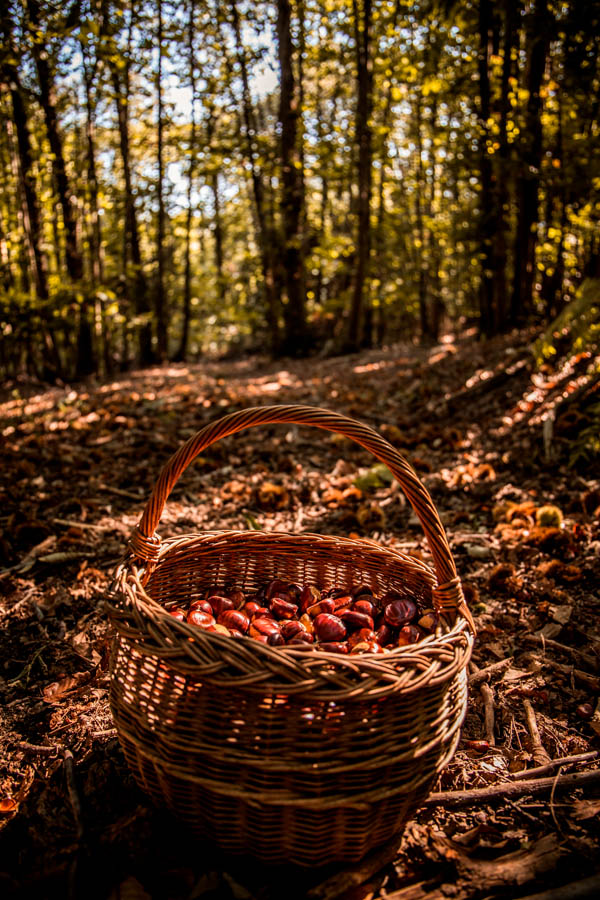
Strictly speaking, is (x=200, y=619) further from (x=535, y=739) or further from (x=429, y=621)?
(x=535, y=739)

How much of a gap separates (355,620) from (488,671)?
0.74 meters

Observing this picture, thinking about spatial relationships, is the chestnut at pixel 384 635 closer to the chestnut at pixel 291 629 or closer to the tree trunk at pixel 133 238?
the chestnut at pixel 291 629

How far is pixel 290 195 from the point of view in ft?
27.9

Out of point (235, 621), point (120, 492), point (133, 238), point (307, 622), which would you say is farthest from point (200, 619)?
point (133, 238)

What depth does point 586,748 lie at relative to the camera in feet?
5.55

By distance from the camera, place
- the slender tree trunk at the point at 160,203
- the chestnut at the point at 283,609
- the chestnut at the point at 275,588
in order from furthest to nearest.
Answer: the slender tree trunk at the point at 160,203 < the chestnut at the point at 275,588 < the chestnut at the point at 283,609

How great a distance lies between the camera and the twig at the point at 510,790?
149 centimetres

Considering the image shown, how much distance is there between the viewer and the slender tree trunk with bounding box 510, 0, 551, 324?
5254 mm

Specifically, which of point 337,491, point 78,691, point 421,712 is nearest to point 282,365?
point 337,491

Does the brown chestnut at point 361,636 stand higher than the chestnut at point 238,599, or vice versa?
the brown chestnut at point 361,636

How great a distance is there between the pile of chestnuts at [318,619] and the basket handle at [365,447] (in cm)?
12

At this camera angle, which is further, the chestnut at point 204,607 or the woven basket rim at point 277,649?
the chestnut at point 204,607

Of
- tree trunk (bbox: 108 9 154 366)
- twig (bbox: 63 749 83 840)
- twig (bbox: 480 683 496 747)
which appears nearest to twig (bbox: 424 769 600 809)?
twig (bbox: 480 683 496 747)

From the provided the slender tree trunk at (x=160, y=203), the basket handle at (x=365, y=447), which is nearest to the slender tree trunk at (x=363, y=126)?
the slender tree trunk at (x=160, y=203)
